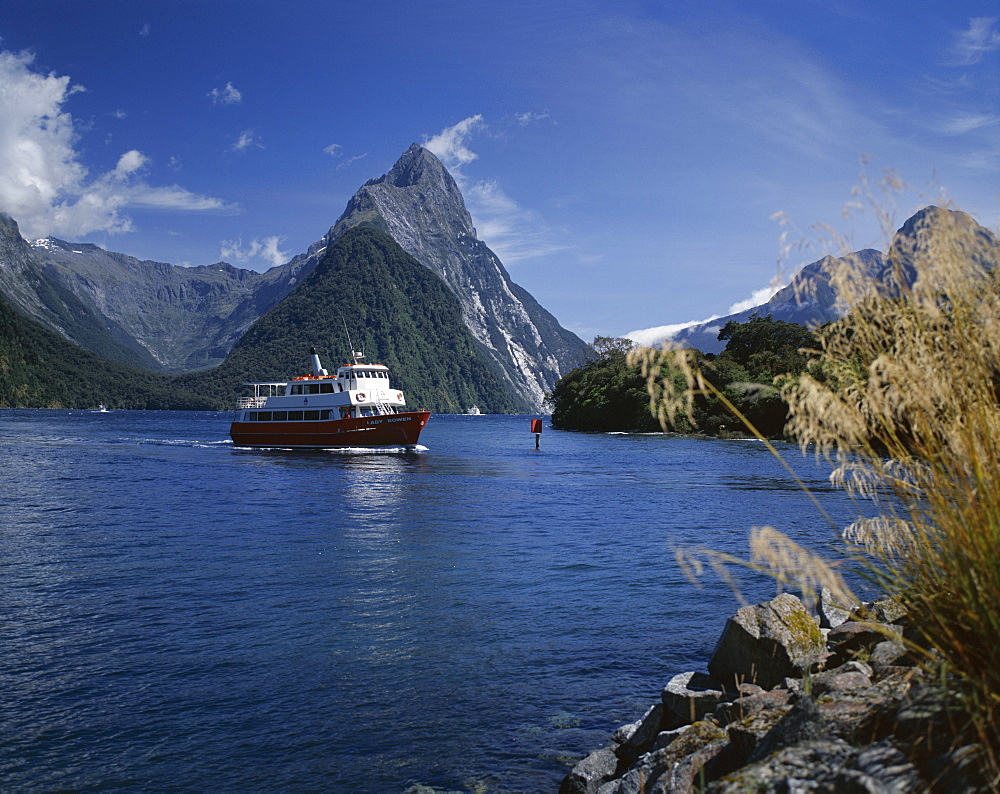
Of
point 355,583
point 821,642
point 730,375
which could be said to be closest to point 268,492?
point 355,583

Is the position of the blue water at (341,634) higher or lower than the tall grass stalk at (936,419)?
lower

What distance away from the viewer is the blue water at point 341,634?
749 centimetres

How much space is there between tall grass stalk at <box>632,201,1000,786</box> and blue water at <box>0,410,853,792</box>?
4.71 metres

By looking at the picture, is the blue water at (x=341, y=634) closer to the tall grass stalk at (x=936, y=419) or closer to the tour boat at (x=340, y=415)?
the tall grass stalk at (x=936, y=419)

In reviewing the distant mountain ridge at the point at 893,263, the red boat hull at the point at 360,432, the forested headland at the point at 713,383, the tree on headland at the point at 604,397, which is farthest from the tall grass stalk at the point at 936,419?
the tree on headland at the point at 604,397

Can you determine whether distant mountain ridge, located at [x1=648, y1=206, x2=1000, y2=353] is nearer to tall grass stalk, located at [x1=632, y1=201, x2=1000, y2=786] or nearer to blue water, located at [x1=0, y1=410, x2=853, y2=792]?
tall grass stalk, located at [x1=632, y1=201, x2=1000, y2=786]

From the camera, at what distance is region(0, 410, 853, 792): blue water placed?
24.6 ft

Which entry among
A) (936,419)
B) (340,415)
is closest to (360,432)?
(340,415)

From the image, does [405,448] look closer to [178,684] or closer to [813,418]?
[178,684]

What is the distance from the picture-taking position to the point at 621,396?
97688mm

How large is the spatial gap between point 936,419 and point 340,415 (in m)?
54.8

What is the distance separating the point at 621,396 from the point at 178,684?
9125 cm

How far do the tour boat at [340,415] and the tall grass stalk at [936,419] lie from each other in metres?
51.1

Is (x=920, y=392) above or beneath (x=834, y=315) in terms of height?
beneath
